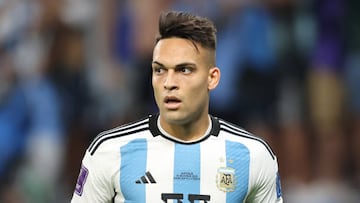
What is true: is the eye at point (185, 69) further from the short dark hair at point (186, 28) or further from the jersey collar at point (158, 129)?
the jersey collar at point (158, 129)

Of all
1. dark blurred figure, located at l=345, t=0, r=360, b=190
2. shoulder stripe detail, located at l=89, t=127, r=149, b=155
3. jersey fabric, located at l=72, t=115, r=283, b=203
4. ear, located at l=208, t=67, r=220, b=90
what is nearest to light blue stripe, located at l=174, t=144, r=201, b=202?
jersey fabric, located at l=72, t=115, r=283, b=203

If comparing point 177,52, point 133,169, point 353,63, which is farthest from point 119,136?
point 353,63

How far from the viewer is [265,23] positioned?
10.6 m

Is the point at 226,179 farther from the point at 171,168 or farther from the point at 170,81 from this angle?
the point at 170,81

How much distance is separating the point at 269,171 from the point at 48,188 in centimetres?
476

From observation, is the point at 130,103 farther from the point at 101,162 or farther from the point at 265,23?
the point at 101,162

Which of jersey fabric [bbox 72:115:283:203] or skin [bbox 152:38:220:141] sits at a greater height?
skin [bbox 152:38:220:141]

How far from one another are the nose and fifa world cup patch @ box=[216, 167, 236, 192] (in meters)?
0.56

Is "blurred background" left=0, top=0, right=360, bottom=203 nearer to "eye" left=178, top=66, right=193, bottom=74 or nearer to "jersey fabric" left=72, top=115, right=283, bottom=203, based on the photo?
"jersey fabric" left=72, top=115, right=283, bottom=203

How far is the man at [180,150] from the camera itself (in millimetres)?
5734

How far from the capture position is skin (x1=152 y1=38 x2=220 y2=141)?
18.7ft

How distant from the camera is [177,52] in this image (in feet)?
18.8

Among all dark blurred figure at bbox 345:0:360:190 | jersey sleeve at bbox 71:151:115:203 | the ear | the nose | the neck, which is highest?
dark blurred figure at bbox 345:0:360:190

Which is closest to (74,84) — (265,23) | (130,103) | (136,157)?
(130,103)
